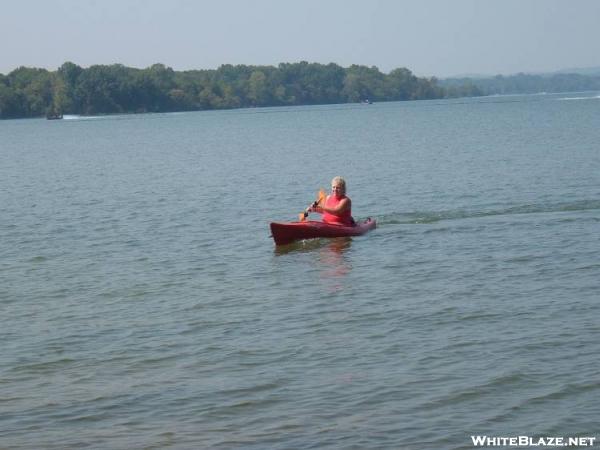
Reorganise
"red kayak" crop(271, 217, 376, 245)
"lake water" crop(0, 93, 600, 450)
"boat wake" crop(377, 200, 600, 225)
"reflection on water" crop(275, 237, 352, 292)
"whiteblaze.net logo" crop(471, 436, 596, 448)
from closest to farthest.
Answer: "whiteblaze.net logo" crop(471, 436, 596, 448) → "lake water" crop(0, 93, 600, 450) → "reflection on water" crop(275, 237, 352, 292) → "red kayak" crop(271, 217, 376, 245) → "boat wake" crop(377, 200, 600, 225)

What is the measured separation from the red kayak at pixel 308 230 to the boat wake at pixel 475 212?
274 cm

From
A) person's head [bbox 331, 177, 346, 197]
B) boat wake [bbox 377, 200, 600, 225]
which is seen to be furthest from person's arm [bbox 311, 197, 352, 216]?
boat wake [bbox 377, 200, 600, 225]

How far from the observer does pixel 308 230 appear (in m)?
23.1

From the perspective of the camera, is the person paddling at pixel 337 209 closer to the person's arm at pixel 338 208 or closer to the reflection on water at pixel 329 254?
the person's arm at pixel 338 208

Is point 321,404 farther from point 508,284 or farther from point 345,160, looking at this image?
point 345,160

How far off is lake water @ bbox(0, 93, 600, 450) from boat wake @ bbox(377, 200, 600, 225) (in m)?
0.11

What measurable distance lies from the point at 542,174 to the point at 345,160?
16.6 meters

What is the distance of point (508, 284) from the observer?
17.4 m

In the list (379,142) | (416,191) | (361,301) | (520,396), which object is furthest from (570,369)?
(379,142)

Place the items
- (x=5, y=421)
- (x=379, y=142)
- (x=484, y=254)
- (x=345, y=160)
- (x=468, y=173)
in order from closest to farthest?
(x=5, y=421) < (x=484, y=254) < (x=468, y=173) < (x=345, y=160) < (x=379, y=142)

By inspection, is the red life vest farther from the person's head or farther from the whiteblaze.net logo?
the whiteblaze.net logo

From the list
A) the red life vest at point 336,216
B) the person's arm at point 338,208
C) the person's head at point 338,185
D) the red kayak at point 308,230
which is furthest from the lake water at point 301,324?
the person's head at point 338,185

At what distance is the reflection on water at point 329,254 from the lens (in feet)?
61.9

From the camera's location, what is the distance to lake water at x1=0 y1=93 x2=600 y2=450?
10914 millimetres
